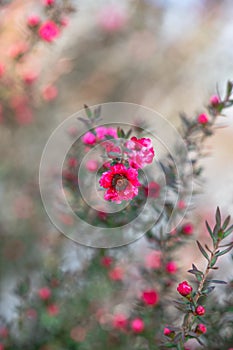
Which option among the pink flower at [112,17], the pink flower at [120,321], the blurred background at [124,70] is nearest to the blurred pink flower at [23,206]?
the blurred background at [124,70]

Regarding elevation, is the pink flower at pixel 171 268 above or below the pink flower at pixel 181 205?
below

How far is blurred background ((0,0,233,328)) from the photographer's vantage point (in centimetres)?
226

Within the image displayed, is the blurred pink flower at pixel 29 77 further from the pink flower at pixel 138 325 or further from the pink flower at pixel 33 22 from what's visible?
the pink flower at pixel 138 325

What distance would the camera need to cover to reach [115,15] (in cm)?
287

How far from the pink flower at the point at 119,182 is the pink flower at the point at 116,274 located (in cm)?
57

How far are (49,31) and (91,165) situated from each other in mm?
706

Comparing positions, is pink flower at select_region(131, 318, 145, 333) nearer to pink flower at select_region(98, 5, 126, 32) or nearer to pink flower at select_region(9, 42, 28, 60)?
pink flower at select_region(9, 42, 28, 60)

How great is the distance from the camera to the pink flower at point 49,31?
1817 millimetres

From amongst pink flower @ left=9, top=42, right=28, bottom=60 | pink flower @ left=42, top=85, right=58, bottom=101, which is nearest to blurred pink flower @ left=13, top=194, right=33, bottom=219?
pink flower @ left=42, top=85, right=58, bottom=101

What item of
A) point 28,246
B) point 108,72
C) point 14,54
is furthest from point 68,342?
point 108,72

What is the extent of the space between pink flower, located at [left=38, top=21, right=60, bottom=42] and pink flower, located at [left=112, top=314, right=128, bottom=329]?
0.99 meters

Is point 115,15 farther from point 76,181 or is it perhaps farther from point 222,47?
point 76,181

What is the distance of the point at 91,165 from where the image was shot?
4.43 feet

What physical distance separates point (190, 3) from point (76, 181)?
1939 mm
